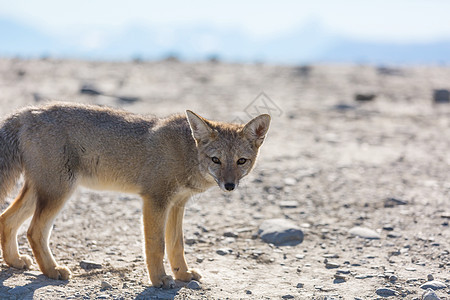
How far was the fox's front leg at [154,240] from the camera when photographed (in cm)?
525

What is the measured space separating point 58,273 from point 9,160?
120 cm

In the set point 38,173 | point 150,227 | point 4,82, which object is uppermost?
point 4,82

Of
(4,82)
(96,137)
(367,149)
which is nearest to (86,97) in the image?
(4,82)

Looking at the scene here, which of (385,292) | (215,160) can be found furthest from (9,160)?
(385,292)

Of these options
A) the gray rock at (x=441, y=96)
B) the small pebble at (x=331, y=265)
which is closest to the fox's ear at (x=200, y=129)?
the small pebble at (x=331, y=265)

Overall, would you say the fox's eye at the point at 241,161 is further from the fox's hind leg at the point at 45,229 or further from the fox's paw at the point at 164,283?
the fox's hind leg at the point at 45,229

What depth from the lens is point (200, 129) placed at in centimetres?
547

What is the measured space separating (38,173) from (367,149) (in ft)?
24.8

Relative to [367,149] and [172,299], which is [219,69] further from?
[172,299]

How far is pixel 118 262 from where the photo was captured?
5.82 metres

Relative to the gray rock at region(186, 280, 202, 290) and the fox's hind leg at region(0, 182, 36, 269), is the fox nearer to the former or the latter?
the fox's hind leg at region(0, 182, 36, 269)

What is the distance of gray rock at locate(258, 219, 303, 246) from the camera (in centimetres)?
659

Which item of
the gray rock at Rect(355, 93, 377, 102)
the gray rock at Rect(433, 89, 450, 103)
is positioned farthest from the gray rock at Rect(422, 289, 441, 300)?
the gray rock at Rect(433, 89, 450, 103)

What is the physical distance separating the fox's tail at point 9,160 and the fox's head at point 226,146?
1.71 m
